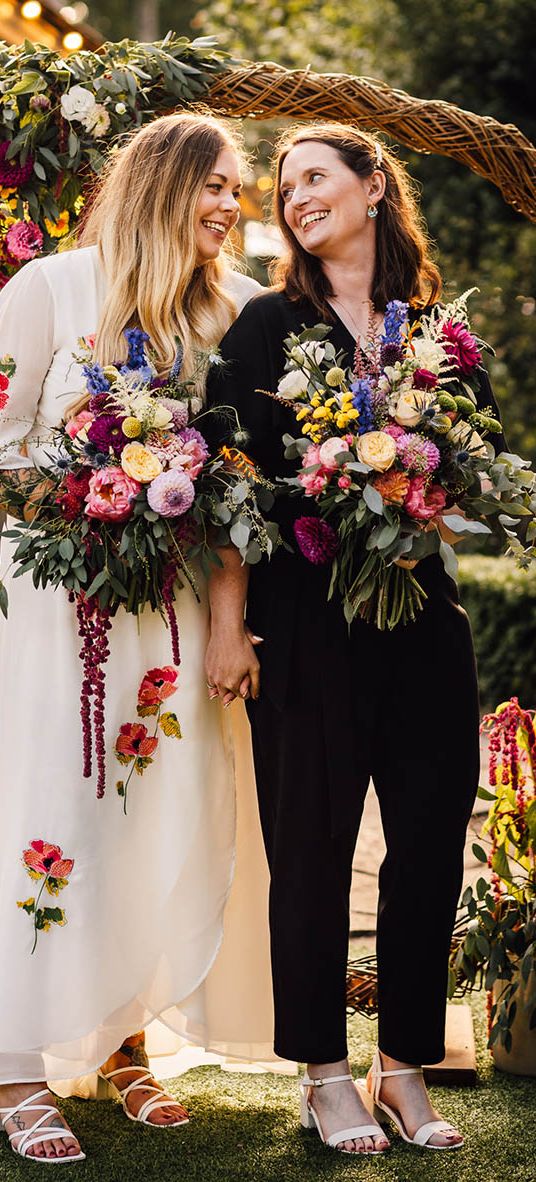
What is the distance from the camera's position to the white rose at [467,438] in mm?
2391

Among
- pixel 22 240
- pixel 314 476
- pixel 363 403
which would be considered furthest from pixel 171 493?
pixel 22 240

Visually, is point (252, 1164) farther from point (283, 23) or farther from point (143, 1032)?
point (283, 23)

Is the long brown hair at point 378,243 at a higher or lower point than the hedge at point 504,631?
higher

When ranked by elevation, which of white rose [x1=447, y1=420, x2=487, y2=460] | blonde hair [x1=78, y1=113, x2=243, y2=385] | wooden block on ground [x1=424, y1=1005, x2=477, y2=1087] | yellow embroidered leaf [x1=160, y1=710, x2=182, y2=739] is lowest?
wooden block on ground [x1=424, y1=1005, x2=477, y2=1087]

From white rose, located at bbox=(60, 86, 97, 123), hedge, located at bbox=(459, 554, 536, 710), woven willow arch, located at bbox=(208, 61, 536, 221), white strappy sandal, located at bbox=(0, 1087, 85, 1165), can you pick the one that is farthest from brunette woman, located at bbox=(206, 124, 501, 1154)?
hedge, located at bbox=(459, 554, 536, 710)

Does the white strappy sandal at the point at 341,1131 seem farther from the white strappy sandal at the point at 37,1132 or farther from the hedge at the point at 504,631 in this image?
the hedge at the point at 504,631

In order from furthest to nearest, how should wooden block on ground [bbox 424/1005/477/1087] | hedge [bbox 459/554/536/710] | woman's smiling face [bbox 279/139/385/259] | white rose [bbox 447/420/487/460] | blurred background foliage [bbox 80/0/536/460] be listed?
blurred background foliage [bbox 80/0/536/460], hedge [bbox 459/554/536/710], wooden block on ground [bbox 424/1005/477/1087], woman's smiling face [bbox 279/139/385/259], white rose [bbox 447/420/487/460]

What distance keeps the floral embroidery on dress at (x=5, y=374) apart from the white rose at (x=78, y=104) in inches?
32.0

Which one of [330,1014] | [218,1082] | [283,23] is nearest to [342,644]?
[330,1014]

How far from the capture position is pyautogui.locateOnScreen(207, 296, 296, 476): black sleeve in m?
2.58

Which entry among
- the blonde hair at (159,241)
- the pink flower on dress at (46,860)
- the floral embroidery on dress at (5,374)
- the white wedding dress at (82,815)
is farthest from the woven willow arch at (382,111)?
the pink flower on dress at (46,860)

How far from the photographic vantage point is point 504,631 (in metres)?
7.66

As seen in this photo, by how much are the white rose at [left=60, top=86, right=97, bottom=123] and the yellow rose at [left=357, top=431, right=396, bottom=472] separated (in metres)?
1.31

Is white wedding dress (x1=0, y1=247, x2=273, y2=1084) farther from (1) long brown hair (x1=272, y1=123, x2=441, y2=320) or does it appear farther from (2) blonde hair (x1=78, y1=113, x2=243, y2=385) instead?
(1) long brown hair (x1=272, y1=123, x2=441, y2=320)
